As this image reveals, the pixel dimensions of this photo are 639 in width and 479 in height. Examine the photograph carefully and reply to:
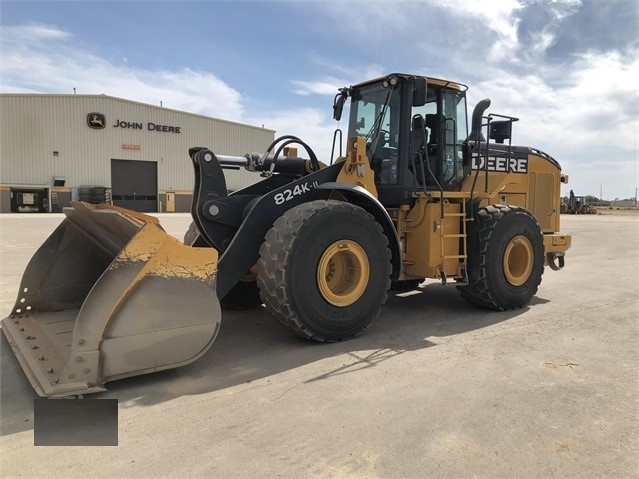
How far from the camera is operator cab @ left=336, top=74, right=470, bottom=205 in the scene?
19.3 ft

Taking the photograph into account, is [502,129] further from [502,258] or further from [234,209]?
[234,209]

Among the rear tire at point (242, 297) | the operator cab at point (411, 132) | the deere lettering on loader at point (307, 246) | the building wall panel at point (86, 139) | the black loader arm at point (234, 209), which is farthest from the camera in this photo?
the building wall panel at point (86, 139)

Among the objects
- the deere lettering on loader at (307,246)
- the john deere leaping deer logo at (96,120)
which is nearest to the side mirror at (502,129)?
the deere lettering on loader at (307,246)

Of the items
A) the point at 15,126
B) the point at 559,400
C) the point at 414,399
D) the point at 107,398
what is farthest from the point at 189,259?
the point at 15,126

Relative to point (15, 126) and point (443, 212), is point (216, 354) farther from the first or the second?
point (15, 126)

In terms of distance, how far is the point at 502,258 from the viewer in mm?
6219

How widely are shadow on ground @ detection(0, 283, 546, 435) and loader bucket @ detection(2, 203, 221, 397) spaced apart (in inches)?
5.5

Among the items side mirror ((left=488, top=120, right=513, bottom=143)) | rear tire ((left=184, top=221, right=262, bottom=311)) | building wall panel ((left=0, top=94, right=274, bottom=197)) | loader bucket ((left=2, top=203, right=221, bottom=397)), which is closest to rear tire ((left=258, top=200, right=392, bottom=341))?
loader bucket ((left=2, top=203, right=221, bottom=397))

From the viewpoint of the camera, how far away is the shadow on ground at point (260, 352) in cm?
350

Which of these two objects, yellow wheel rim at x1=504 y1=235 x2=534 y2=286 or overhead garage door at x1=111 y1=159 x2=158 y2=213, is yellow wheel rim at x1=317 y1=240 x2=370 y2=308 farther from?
overhead garage door at x1=111 y1=159 x2=158 y2=213

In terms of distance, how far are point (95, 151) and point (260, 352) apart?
3230cm

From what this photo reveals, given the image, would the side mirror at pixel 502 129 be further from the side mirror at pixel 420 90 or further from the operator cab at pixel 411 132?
the side mirror at pixel 420 90

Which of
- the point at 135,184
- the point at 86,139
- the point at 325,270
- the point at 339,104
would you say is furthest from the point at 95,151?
the point at 325,270

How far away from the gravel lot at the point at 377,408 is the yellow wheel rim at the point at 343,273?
1.57ft
